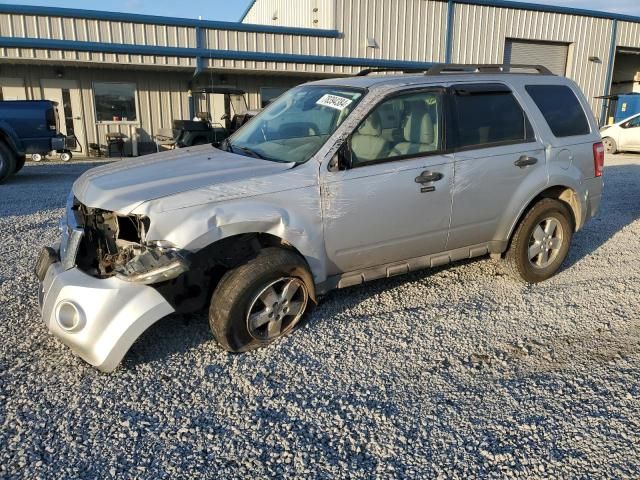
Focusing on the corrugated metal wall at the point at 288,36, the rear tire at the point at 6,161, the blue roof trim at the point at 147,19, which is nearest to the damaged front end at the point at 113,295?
the rear tire at the point at 6,161

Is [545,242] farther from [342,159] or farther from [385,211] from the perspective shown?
[342,159]

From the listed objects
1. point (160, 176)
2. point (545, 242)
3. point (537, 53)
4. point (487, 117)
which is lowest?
point (545, 242)

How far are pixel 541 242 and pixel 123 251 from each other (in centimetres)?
377

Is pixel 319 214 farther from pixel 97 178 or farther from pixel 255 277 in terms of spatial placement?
pixel 97 178

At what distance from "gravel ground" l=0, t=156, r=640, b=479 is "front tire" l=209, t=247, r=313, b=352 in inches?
5.6

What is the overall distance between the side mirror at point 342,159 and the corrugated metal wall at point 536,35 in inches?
723

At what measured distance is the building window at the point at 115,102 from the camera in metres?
17.0

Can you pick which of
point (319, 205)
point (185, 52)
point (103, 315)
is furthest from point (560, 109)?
point (185, 52)

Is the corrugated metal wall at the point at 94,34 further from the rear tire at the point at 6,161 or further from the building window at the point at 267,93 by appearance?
the rear tire at the point at 6,161

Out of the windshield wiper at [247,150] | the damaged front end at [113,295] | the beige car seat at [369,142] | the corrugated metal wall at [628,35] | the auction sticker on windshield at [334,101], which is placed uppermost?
the corrugated metal wall at [628,35]

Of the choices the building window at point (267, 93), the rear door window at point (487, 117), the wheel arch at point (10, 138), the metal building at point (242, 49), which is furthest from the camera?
the building window at point (267, 93)

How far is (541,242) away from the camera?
498 cm

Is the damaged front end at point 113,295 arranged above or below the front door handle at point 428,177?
below

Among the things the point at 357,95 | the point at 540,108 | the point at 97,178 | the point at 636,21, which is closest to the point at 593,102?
the point at 636,21
